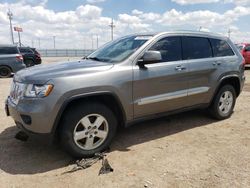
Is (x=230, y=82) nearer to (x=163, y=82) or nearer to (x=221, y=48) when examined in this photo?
(x=221, y=48)

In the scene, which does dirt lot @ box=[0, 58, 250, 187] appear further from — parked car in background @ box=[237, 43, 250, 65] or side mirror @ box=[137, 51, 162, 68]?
parked car in background @ box=[237, 43, 250, 65]

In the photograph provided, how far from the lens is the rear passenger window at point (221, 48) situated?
532 cm

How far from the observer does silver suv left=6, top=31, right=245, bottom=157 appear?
3.44m

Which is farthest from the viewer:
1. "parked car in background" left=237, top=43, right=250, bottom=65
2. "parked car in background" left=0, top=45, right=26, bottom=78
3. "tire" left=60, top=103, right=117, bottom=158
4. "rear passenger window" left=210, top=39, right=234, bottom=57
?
"parked car in background" left=237, top=43, right=250, bottom=65

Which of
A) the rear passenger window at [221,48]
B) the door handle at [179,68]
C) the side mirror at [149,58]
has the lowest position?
the door handle at [179,68]

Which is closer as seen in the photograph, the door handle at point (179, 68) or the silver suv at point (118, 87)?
the silver suv at point (118, 87)

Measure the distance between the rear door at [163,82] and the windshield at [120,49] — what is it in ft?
0.85

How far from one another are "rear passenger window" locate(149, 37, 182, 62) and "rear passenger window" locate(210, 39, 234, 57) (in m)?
1.00

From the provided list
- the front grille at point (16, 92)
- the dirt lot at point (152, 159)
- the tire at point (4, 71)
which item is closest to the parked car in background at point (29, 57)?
the tire at point (4, 71)

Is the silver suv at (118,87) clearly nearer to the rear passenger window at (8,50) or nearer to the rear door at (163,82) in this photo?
the rear door at (163,82)

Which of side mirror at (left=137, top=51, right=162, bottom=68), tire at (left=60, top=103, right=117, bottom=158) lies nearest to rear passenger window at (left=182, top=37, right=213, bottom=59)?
side mirror at (left=137, top=51, right=162, bottom=68)

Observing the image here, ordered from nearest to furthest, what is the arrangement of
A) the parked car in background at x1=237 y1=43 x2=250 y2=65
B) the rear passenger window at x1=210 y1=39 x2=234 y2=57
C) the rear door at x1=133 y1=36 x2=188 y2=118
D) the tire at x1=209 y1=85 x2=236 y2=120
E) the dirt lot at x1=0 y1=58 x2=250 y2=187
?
the dirt lot at x1=0 y1=58 x2=250 y2=187
the rear door at x1=133 y1=36 x2=188 y2=118
the rear passenger window at x1=210 y1=39 x2=234 y2=57
the tire at x1=209 y1=85 x2=236 y2=120
the parked car in background at x1=237 y1=43 x2=250 y2=65

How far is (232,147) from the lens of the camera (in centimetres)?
421

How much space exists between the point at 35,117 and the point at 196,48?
3157mm
